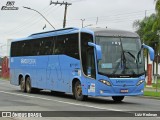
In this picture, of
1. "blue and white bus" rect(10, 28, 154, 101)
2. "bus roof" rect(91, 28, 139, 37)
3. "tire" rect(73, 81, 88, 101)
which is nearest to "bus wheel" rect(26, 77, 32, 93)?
"blue and white bus" rect(10, 28, 154, 101)

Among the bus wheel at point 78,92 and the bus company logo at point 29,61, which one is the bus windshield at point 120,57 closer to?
the bus wheel at point 78,92


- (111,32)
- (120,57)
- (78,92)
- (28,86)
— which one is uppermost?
(111,32)

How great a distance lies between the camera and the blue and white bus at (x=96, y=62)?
2138 cm

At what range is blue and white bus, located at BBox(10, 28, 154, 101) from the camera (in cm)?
2138

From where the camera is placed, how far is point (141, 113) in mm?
16469

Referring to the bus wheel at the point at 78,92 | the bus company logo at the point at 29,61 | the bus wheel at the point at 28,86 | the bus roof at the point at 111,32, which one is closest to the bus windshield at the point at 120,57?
the bus roof at the point at 111,32

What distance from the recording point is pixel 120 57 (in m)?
21.5

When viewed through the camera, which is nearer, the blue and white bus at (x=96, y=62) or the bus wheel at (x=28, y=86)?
the blue and white bus at (x=96, y=62)

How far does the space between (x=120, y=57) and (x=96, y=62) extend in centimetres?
111

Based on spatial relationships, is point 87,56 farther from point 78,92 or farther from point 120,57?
point 78,92

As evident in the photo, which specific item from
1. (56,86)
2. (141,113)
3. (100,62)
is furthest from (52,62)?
(141,113)

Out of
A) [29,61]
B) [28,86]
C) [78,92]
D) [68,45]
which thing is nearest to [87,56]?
[78,92]

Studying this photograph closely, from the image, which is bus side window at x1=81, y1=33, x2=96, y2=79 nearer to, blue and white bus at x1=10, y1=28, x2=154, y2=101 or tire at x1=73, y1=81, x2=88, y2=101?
blue and white bus at x1=10, y1=28, x2=154, y2=101

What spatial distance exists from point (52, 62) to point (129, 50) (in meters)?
5.96
